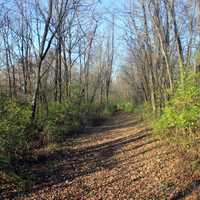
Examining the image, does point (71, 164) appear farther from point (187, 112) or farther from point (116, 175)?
point (187, 112)

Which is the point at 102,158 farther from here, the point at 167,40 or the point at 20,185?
the point at 167,40

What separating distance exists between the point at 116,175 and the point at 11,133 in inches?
125

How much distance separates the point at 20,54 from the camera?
65.2 ft

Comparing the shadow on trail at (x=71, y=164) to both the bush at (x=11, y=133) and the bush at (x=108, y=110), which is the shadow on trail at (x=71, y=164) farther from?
the bush at (x=108, y=110)

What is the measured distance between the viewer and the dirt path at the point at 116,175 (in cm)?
579

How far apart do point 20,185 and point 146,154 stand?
4.19m

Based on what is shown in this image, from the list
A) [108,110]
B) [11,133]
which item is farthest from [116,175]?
[108,110]

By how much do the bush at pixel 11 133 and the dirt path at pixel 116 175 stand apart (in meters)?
0.79

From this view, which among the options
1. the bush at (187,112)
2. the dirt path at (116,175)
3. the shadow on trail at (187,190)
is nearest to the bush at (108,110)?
the dirt path at (116,175)

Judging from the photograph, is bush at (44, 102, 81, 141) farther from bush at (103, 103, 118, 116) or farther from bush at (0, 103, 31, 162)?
bush at (103, 103, 118, 116)

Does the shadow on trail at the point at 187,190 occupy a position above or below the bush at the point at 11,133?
below

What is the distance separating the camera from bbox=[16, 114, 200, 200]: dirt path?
5.79 m

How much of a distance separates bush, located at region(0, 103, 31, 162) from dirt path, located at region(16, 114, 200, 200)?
0.79 metres

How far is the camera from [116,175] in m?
7.04
